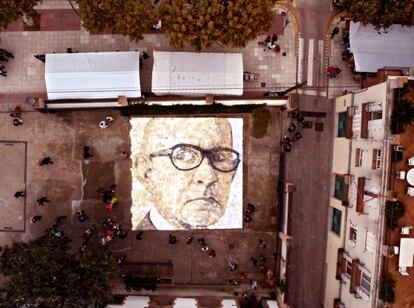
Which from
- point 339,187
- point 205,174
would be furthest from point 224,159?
point 339,187

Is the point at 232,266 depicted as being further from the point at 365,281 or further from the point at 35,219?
the point at 35,219

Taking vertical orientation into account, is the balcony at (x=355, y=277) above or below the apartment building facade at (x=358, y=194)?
below

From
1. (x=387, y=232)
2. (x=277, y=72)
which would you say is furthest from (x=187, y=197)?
(x=387, y=232)

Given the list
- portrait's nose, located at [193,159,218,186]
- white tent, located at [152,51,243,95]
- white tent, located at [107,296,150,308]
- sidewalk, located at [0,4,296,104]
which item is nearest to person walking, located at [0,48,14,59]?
sidewalk, located at [0,4,296,104]

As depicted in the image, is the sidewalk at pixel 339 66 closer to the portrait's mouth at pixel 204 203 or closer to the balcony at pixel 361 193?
the balcony at pixel 361 193

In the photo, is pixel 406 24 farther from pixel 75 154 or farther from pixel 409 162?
pixel 75 154

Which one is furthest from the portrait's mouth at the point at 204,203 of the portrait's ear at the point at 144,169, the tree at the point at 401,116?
the tree at the point at 401,116
